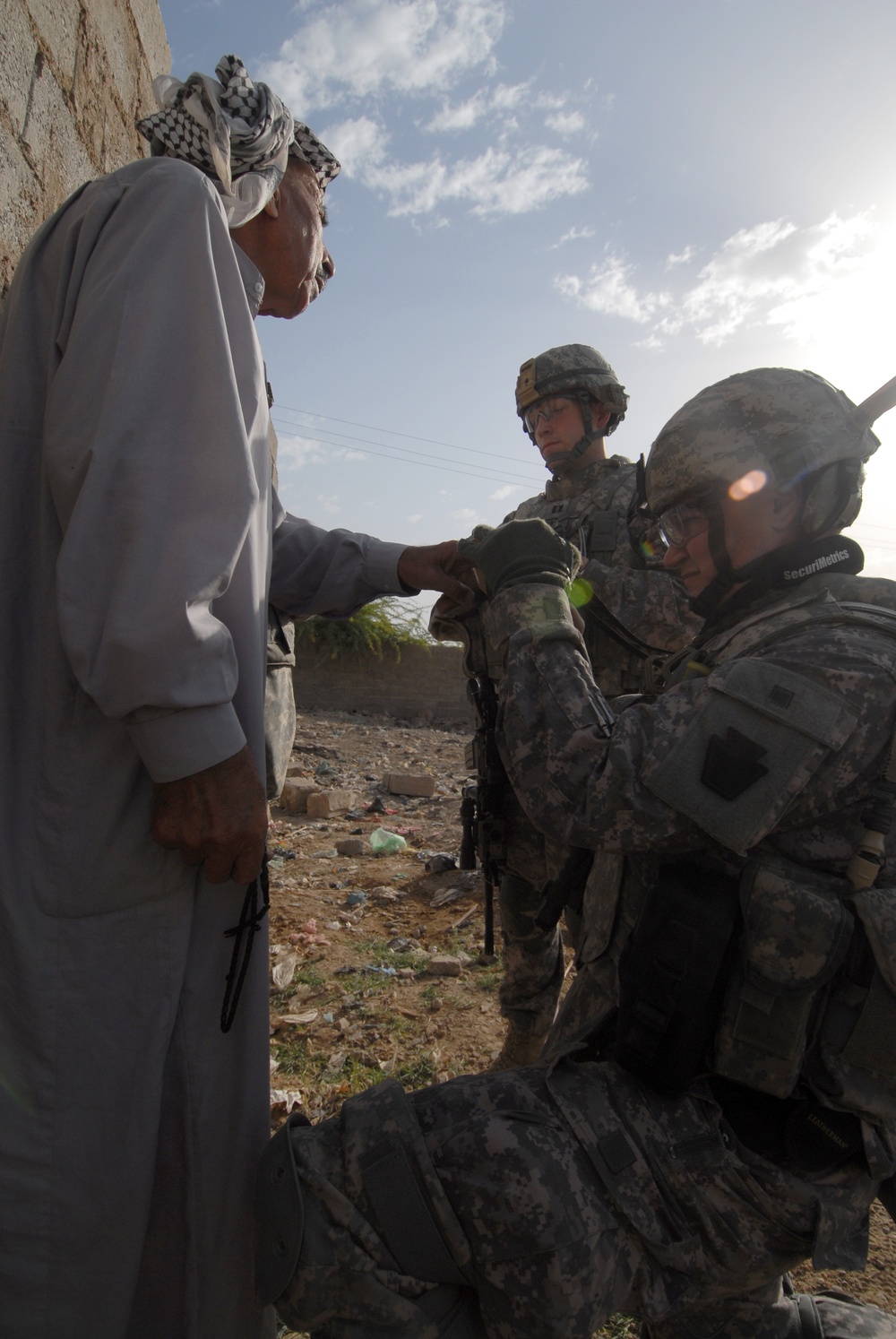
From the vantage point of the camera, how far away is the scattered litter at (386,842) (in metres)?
5.71

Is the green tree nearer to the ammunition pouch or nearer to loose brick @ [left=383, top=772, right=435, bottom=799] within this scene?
loose brick @ [left=383, top=772, right=435, bottom=799]

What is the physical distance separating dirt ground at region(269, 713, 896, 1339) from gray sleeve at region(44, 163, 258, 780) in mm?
1907

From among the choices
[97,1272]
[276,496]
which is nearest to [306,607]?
[276,496]

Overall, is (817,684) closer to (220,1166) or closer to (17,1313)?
(220,1166)

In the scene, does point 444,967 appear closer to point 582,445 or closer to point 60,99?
point 582,445

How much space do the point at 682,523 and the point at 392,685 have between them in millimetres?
12107

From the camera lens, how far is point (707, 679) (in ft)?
4.78

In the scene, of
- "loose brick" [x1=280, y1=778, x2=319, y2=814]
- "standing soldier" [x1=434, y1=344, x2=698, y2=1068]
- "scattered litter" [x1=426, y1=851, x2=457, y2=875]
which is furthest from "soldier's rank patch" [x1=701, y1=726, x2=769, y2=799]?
"loose brick" [x1=280, y1=778, x2=319, y2=814]

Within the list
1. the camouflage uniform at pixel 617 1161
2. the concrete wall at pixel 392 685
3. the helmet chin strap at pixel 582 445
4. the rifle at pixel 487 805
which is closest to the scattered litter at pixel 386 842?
the rifle at pixel 487 805

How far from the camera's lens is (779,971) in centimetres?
132

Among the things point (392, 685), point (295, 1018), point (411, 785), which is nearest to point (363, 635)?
point (392, 685)

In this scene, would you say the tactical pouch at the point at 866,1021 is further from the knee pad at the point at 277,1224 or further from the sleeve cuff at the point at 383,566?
the sleeve cuff at the point at 383,566

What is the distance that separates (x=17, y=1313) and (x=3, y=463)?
122 cm

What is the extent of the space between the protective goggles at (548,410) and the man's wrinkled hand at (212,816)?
3.17m
